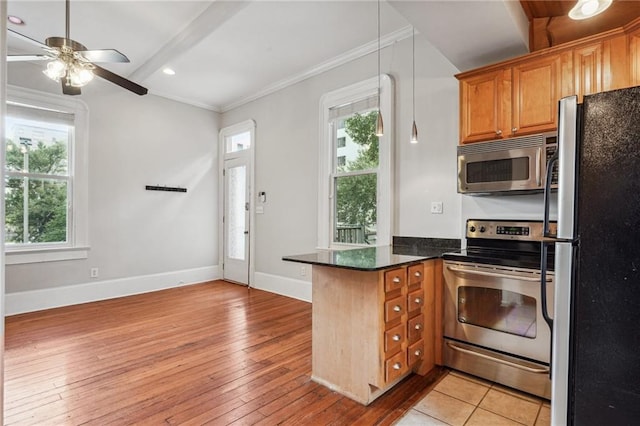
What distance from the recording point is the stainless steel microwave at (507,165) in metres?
2.32

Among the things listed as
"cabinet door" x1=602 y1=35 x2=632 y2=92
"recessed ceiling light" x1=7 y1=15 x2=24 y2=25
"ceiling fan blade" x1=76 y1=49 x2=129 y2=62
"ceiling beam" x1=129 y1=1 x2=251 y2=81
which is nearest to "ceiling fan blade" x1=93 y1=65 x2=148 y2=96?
"ceiling fan blade" x1=76 y1=49 x2=129 y2=62

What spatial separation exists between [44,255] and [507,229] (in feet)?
16.9

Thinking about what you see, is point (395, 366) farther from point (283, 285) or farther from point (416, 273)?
point (283, 285)

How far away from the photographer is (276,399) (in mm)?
2123

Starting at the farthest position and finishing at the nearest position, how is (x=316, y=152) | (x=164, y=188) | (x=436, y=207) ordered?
1. (x=164, y=188)
2. (x=316, y=152)
3. (x=436, y=207)

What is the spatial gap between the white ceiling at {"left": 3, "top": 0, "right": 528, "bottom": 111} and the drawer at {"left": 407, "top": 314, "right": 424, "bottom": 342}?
2048 millimetres

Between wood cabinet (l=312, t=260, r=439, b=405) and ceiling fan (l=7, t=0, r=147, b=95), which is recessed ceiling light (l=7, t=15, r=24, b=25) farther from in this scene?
wood cabinet (l=312, t=260, r=439, b=405)

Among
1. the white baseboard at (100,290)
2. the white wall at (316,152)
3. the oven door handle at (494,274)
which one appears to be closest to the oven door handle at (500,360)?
the oven door handle at (494,274)

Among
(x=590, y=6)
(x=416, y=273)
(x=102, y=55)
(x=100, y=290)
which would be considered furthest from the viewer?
(x=100, y=290)

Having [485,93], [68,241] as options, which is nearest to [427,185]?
[485,93]

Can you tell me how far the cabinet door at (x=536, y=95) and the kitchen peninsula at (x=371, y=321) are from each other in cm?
123

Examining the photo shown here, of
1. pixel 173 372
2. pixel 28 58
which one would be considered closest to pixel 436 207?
pixel 173 372

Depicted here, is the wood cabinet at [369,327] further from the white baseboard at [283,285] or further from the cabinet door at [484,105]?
the white baseboard at [283,285]

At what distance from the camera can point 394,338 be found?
2119mm
